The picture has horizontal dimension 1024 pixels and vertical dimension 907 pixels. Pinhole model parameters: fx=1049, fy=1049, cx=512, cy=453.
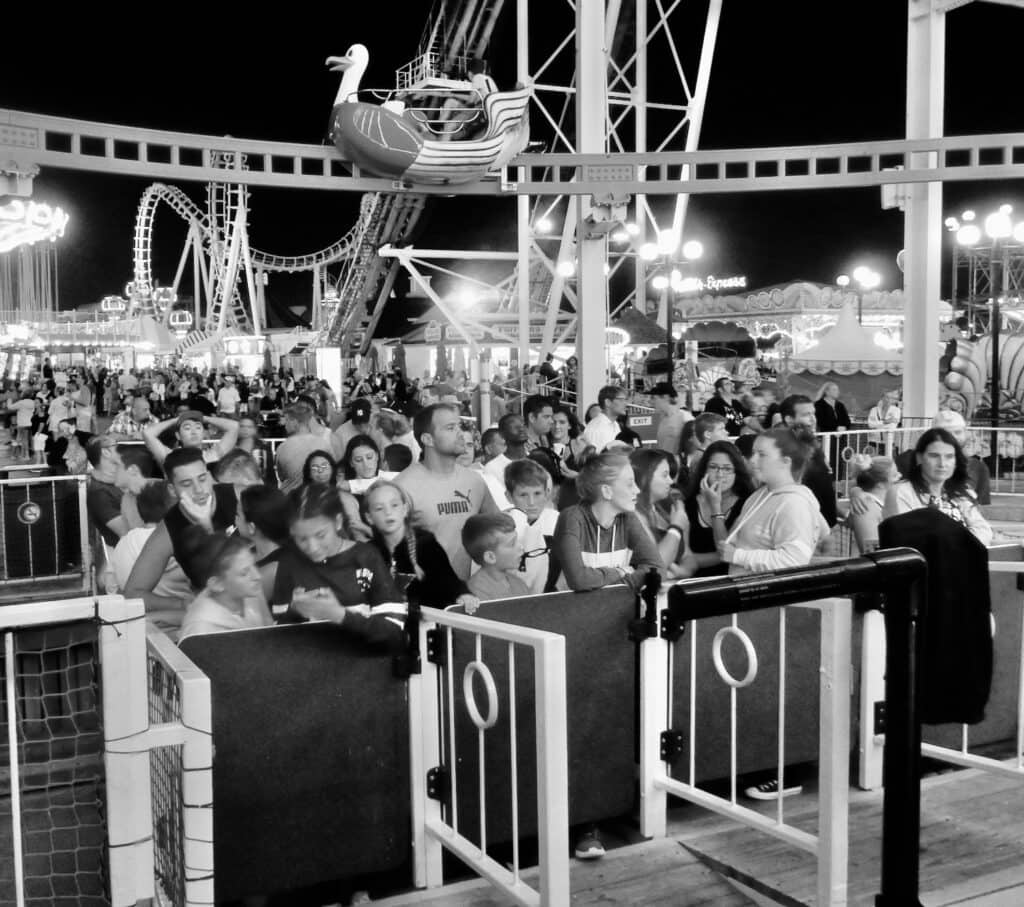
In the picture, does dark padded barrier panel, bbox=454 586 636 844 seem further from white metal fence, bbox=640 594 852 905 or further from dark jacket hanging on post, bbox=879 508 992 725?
dark jacket hanging on post, bbox=879 508 992 725

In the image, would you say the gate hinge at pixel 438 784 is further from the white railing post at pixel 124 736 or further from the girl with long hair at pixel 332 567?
the white railing post at pixel 124 736

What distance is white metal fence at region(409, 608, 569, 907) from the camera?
3121 millimetres

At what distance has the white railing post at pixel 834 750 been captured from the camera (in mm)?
3289

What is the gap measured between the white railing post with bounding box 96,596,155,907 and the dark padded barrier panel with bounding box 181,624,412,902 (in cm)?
97

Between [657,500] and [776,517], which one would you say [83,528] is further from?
[776,517]

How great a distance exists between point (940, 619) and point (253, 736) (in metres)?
2.48

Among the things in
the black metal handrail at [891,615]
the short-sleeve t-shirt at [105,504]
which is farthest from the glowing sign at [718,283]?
the black metal handrail at [891,615]

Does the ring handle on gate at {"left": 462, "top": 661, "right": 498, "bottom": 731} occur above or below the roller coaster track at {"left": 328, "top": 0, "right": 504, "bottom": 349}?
below

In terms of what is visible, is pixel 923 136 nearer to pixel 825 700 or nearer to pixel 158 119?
pixel 825 700

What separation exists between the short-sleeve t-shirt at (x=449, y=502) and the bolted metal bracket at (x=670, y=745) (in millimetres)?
1366

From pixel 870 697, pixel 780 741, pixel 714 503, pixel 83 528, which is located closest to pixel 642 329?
pixel 83 528

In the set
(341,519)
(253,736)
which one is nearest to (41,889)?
(253,736)

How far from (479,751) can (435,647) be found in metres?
0.43

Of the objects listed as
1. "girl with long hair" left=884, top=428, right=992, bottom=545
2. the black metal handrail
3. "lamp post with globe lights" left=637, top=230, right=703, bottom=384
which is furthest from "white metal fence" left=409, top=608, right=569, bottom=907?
"lamp post with globe lights" left=637, top=230, right=703, bottom=384
